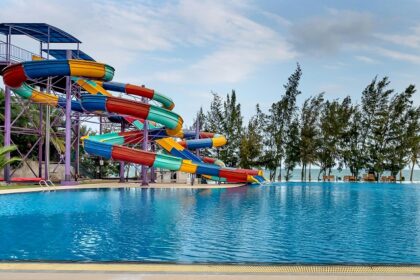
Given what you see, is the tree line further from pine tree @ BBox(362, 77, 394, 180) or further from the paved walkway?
the paved walkway

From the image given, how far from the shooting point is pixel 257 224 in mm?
11023

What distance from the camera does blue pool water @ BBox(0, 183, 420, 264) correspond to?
739 centimetres

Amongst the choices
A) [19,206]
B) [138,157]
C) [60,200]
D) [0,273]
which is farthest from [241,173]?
[0,273]

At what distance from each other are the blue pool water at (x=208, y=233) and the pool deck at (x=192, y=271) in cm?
128

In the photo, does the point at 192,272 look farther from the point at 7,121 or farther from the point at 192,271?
the point at 7,121

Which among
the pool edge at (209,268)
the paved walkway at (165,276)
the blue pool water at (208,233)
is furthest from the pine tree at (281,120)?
the paved walkway at (165,276)

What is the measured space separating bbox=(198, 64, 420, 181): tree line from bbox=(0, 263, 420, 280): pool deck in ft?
118

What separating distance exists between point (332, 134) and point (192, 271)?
37.7 metres

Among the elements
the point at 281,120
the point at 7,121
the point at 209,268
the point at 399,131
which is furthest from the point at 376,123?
the point at 209,268

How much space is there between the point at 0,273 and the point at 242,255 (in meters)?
3.86

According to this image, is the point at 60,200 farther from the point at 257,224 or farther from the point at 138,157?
the point at 257,224

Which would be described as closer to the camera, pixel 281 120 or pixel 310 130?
pixel 310 130

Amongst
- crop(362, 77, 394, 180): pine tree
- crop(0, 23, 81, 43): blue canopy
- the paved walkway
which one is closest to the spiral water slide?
crop(0, 23, 81, 43): blue canopy

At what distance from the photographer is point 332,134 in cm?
4100
